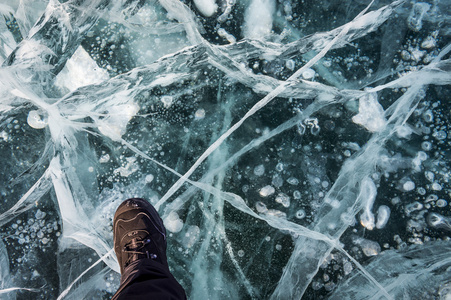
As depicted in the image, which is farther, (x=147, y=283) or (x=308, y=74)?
(x=308, y=74)

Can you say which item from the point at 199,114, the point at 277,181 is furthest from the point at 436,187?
the point at 199,114

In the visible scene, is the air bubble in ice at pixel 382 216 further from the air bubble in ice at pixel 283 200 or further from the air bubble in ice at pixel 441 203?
the air bubble in ice at pixel 283 200

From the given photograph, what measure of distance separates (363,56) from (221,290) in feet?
5.01

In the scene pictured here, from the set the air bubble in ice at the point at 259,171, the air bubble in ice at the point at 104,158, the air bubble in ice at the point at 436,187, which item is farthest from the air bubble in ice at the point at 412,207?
the air bubble in ice at the point at 104,158

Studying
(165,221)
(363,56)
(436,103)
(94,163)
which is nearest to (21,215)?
(94,163)

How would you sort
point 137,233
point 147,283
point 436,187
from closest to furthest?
1. point 147,283
2. point 137,233
3. point 436,187

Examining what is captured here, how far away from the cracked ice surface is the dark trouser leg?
256 millimetres

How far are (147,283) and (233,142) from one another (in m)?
0.81

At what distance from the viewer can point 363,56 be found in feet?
4.99

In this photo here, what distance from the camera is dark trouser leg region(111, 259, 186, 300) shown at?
1039mm

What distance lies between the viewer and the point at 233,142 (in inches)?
59.0

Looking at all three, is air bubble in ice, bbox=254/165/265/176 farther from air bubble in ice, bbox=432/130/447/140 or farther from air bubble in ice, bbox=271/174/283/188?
air bubble in ice, bbox=432/130/447/140

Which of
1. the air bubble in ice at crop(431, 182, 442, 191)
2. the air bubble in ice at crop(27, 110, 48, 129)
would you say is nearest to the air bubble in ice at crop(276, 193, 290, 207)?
the air bubble in ice at crop(431, 182, 442, 191)

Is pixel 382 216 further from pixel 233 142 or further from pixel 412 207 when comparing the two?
pixel 233 142
